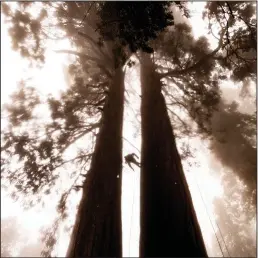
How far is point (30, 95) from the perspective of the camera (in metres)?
8.82

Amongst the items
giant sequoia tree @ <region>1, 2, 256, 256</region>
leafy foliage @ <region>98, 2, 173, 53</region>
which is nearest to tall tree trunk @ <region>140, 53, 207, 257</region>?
giant sequoia tree @ <region>1, 2, 256, 256</region>

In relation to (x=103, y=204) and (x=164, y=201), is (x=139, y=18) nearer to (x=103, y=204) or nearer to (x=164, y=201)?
(x=164, y=201)

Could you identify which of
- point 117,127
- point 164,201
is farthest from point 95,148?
point 164,201

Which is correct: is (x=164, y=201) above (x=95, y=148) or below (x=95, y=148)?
below

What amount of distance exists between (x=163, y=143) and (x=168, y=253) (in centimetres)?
209

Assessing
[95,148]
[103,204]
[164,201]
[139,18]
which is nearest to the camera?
[139,18]

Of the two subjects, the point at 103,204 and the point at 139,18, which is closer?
the point at 139,18

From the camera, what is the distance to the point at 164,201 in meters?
3.85

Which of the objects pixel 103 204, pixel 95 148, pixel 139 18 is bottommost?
pixel 103 204

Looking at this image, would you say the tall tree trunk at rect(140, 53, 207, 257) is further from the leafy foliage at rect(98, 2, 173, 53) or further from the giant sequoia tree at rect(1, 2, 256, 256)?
the leafy foliage at rect(98, 2, 173, 53)

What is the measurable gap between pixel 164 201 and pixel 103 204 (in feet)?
3.80

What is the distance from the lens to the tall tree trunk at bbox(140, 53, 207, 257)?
3.40 meters

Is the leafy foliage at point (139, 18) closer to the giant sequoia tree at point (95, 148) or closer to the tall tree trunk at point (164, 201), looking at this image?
the giant sequoia tree at point (95, 148)

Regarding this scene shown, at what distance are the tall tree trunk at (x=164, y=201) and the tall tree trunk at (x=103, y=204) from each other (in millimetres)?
540
